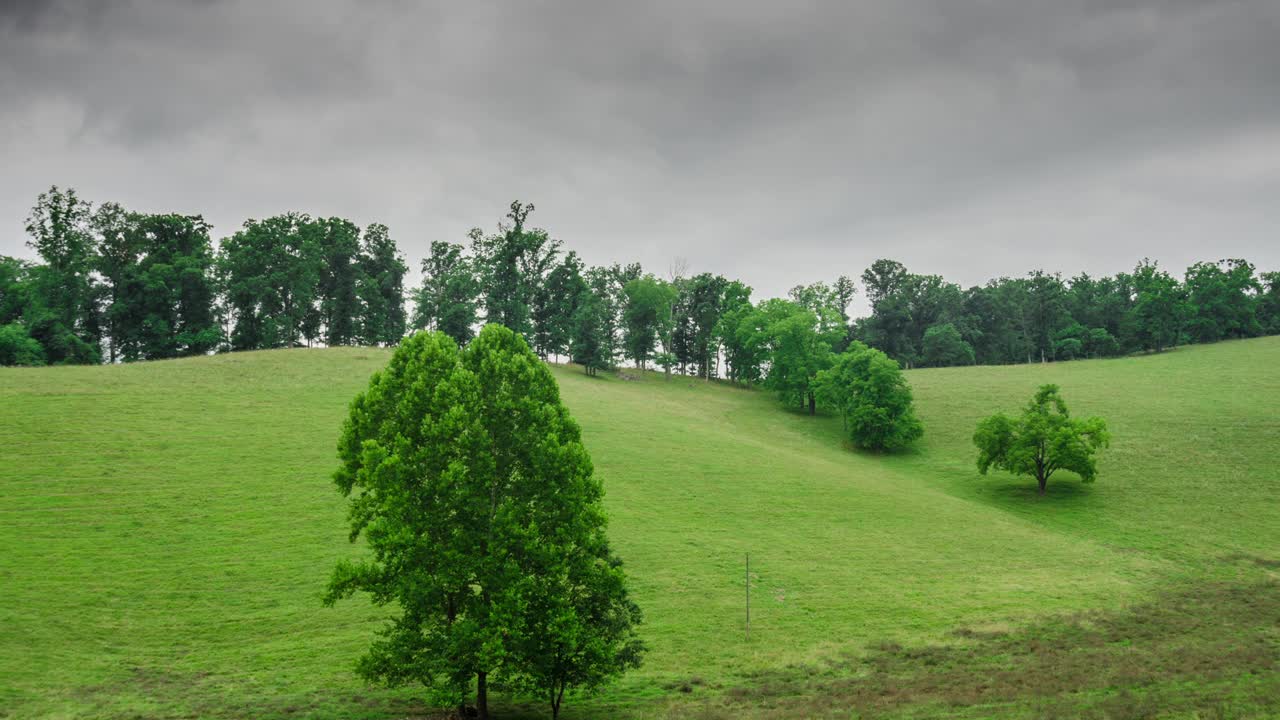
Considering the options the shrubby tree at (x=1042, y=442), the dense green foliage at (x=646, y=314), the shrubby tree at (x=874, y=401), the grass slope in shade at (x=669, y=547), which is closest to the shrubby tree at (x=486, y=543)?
the grass slope in shade at (x=669, y=547)

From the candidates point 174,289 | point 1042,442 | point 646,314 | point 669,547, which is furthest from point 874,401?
point 174,289

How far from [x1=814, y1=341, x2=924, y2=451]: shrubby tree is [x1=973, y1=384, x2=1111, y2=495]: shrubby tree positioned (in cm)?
1031

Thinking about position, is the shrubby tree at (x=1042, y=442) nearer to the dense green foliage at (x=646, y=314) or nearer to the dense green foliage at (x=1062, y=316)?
the dense green foliage at (x=646, y=314)

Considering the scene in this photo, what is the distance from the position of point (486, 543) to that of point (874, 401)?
175 feet

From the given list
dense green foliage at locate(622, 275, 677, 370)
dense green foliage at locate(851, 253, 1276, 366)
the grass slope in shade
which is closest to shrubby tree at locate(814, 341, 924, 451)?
the grass slope in shade

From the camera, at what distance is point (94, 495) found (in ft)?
109

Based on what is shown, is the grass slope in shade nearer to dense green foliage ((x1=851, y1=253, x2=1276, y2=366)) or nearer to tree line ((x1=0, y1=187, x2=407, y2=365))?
tree line ((x1=0, y1=187, x2=407, y2=365))

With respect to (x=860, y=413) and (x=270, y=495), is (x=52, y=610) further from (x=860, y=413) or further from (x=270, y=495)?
(x=860, y=413)

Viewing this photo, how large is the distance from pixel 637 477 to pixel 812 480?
1310 cm

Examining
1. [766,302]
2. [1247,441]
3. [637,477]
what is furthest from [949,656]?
[766,302]

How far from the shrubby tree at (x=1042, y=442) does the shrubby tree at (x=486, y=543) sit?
138ft

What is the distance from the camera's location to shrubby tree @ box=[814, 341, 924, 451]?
205 ft

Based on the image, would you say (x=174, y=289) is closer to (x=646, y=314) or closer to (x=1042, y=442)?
(x=646, y=314)

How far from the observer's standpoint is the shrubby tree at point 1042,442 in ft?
160
